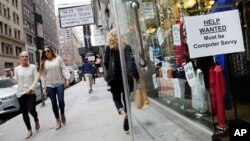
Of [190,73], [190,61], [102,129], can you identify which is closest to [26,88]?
[102,129]

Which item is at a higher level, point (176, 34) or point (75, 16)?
point (75, 16)

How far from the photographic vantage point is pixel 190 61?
5.41 metres

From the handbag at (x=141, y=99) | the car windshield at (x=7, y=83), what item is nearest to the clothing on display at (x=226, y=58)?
the handbag at (x=141, y=99)

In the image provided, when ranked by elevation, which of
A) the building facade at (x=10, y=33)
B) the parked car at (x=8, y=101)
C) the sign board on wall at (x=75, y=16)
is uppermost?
the building facade at (x=10, y=33)

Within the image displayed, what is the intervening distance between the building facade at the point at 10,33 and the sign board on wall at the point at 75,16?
3864 centimetres

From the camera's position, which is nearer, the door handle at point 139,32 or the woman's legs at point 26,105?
the door handle at point 139,32

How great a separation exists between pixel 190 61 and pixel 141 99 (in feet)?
4.38

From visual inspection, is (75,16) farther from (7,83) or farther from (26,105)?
(26,105)

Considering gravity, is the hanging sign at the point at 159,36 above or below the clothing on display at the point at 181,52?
above

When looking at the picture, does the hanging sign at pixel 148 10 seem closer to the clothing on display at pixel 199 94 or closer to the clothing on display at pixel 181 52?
the clothing on display at pixel 181 52

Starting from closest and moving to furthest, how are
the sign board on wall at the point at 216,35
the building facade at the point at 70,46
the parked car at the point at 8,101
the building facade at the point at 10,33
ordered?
the sign board on wall at the point at 216,35, the parked car at the point at 8,101, the building facade at the point at 10,33, the building facade at the point at 70,46

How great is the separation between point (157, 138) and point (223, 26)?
2.57m

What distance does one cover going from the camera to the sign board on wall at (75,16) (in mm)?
19766

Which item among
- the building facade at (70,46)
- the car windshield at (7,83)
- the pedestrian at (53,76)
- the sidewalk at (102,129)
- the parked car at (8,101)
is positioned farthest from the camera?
the building facade at (70,46)
